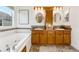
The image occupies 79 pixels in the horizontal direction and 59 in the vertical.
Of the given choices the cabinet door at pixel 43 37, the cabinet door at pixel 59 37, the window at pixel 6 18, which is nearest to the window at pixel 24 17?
the window at pixel 6 18

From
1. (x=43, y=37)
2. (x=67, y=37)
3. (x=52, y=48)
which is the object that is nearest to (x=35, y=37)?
(x=43, y=37)

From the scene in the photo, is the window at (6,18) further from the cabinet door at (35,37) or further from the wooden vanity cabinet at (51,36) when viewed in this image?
the wooden vanity cabinet at (51,36)

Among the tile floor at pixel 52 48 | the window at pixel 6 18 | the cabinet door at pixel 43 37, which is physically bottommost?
the tile floor at pixel 52 48

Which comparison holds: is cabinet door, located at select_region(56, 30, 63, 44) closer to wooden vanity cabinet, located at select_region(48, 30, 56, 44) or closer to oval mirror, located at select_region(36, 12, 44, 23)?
wooden vanity cabinet, located at select_region(48, 30, 56, 44)

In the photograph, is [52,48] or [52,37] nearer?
[52,48]

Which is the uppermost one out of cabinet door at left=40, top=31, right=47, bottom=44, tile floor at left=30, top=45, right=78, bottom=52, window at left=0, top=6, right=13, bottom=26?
window at left=0, top=6, right=13, bottom=26

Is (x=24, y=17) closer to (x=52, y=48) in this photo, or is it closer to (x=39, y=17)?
(x=39, y=17)

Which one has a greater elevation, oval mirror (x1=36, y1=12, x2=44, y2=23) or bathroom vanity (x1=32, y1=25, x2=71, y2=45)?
oval mirror (x1=36, y1=12, x2=44, y2=23)

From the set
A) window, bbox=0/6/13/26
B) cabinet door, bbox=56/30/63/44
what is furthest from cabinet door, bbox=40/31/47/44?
window, bbox=0/6/13/26

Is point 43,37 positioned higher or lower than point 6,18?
lower

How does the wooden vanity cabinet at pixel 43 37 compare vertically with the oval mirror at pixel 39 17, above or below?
below

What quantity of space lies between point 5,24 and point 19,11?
0.63 feet
